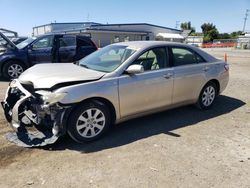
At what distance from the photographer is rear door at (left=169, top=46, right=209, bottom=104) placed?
205 inches

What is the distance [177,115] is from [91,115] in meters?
2.25

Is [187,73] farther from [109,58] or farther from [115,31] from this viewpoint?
[115,31]

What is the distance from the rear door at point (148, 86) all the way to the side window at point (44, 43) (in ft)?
19.1

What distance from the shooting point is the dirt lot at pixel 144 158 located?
3266 mm

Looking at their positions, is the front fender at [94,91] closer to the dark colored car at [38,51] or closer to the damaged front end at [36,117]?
the damaged front end at [36,117]

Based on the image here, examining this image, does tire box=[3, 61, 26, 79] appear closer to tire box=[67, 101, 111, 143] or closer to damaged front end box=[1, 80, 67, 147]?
damaged front end box=[1, 80, 67, 147]

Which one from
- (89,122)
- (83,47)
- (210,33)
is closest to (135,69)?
(89,122)

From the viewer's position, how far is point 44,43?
9711mm

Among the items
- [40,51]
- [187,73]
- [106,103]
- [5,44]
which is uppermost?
[5,44]

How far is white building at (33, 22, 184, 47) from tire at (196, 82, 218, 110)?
34127 mm

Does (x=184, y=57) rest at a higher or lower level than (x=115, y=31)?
lower

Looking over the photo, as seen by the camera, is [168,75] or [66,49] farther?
[66,49]

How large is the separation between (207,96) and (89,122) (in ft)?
10.0

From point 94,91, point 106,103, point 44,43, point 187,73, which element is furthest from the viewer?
point 44,43
